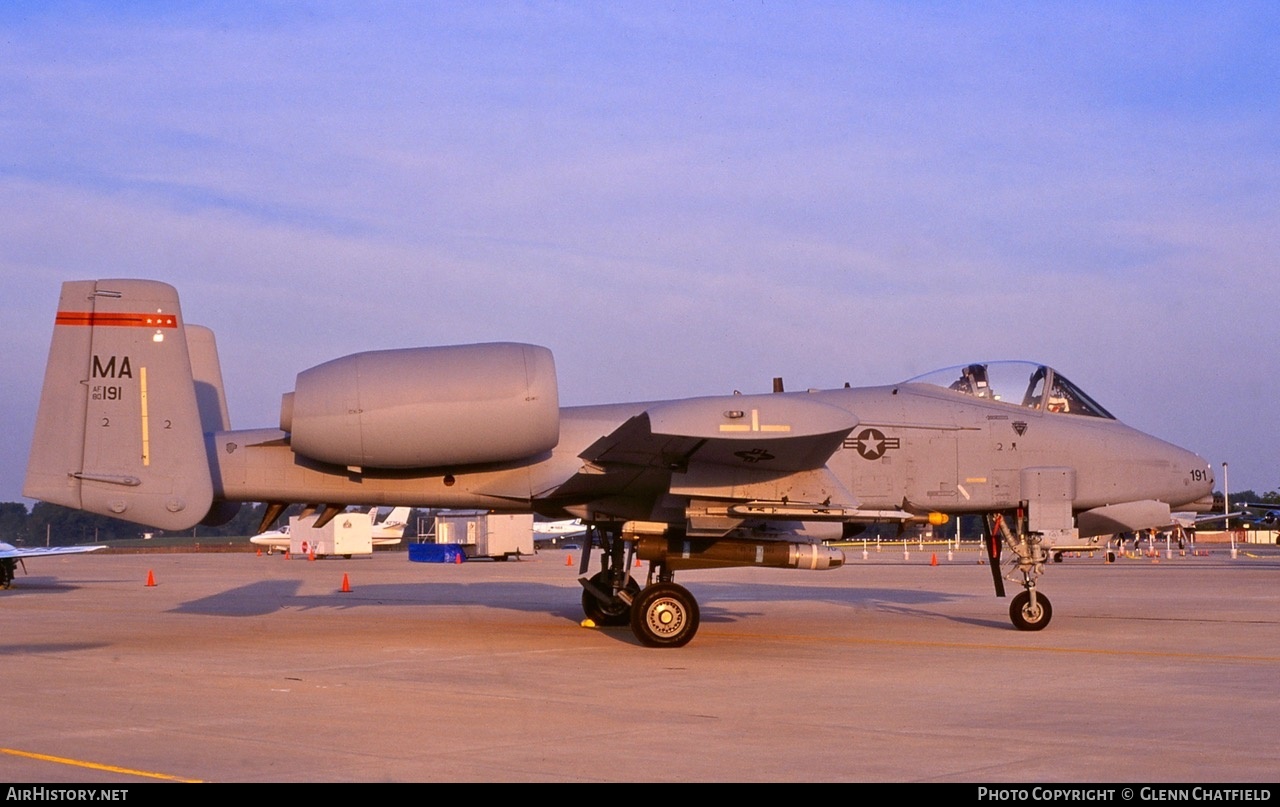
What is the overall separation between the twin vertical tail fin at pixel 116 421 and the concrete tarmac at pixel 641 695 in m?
1.79

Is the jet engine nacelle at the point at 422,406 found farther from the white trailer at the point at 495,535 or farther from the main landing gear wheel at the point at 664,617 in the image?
the white trailer at the point at 495,535

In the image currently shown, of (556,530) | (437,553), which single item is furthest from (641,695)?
(556,530)

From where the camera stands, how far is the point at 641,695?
10641mm

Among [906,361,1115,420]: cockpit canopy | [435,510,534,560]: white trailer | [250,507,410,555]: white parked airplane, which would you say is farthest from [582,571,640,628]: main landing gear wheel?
[250,507,410,555]: white parked airplane

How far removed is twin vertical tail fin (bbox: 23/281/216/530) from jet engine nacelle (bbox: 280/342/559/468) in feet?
4.72

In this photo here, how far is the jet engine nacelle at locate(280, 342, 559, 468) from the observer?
13859 millimetres

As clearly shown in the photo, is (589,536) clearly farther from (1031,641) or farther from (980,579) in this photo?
(980,579)

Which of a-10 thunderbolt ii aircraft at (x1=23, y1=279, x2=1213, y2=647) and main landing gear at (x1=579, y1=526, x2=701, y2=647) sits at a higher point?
a-10 thunderbolt ii aircraft at (x1=23, y1=279, x2=1213, y2=647)

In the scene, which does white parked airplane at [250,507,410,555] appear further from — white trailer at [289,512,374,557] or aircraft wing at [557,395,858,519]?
aircraft wing at [557,395,858,519]

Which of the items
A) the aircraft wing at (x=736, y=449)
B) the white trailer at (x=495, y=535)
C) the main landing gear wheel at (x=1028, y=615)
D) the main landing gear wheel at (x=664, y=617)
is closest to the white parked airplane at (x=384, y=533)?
the white trailer at (x=495, y=535)

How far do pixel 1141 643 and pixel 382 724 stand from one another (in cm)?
1037

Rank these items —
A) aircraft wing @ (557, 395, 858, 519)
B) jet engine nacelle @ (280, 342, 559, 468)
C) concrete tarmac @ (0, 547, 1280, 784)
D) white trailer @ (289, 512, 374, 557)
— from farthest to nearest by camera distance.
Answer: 1. white trailer @ (289, 512, 374, 557)
2. jet engine nacelle @ (280, 342, 559, 468)
3. aircraft wing @ (557, 395, 858, 519)
4. concrete tarmac @ (0, 547, 1280, 784)

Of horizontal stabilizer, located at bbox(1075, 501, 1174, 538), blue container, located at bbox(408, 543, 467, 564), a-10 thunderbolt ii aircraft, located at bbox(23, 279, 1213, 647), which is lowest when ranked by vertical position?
blue container, located at bbox(408, 543, 467, 564)

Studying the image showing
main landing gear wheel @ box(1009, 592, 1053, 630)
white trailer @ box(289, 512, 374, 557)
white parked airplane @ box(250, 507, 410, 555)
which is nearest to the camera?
main landing gear wheel @ box(1009, 592, 1053, 630)
